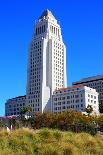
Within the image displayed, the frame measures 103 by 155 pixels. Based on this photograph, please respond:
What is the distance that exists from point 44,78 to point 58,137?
14223 cm

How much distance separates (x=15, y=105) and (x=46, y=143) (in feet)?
551

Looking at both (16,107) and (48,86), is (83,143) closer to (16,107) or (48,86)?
(48,86)

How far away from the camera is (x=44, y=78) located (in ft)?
543

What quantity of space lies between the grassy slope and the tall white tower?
13668 cm

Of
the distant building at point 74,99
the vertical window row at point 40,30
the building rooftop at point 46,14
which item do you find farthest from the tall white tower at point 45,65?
the distant building at point 74,99

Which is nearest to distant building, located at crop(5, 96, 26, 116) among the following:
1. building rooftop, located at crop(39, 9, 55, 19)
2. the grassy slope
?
building rooftop, located at crop(39, 9, 55, 19)

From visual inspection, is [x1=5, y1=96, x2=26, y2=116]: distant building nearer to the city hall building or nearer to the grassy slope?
the city hall building

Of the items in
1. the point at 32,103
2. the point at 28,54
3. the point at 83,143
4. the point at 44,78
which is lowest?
the point at 83,143

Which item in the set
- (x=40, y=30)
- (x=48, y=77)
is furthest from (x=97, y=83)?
(x=40, y=30)

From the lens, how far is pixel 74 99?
509ft

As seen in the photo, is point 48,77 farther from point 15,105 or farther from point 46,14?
point 46,14

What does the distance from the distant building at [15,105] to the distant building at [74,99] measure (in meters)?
27.3

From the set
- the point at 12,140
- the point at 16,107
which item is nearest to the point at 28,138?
the point at 12,140

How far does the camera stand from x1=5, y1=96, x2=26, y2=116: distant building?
18412 centimetres
